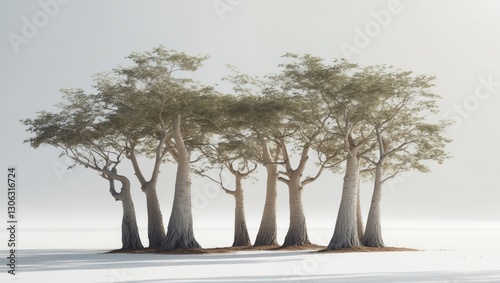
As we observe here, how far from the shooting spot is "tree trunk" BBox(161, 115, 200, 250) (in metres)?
39.9

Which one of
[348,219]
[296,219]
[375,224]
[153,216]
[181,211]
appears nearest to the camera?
[348,219]

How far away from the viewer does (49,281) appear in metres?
21.9

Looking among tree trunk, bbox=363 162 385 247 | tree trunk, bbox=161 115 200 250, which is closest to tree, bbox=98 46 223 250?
tree trunk, bbox=161 115 200 250

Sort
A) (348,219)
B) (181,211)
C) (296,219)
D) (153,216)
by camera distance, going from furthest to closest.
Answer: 1. (153,216)
2. (296,219)
3. (181,211)
4. (348,219)

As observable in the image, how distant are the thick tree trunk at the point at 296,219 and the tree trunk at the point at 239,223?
3.72 metres

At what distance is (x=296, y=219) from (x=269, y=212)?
2.35 metres

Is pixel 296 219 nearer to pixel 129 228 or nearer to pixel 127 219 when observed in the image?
pixel 129 228

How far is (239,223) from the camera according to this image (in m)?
45.6

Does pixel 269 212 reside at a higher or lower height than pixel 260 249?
higher

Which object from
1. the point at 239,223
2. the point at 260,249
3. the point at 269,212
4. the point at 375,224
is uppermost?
the point at 269,212

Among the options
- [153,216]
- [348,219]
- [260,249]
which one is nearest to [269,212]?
[260,249]

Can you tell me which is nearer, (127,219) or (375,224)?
(375,224)

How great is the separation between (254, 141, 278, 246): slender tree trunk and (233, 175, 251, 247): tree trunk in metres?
1.12

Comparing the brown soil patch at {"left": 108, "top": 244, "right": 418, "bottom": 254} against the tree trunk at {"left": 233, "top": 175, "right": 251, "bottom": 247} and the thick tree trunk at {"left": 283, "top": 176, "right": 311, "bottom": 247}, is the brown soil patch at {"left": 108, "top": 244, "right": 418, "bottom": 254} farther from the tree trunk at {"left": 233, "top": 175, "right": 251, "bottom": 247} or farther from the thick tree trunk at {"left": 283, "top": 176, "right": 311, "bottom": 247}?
the tree trunk at {"left": 233, "top": 175, "right": 251, "bottom": 247}
